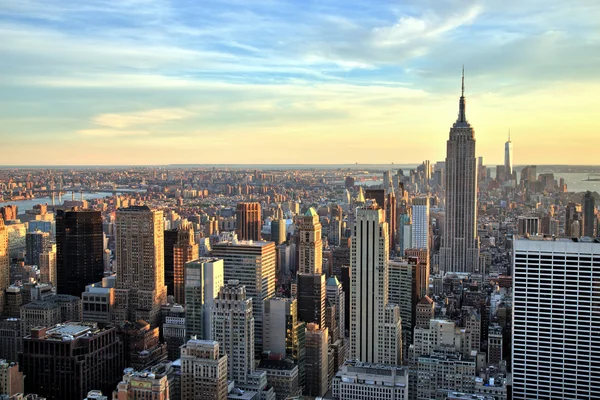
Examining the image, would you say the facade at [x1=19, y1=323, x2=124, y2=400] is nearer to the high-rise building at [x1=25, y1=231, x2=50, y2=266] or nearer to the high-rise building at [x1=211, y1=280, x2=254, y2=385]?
the high-rise building at [x1=211, y1=280, x2=254, y2=385]

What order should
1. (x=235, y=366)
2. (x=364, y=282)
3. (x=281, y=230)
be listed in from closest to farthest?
(x=235, y=366) < (x=364, y=282) < (x=281, y=230)

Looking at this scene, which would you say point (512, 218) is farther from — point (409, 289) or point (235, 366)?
point (235, 366)

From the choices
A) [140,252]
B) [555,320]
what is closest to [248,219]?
[140,252]

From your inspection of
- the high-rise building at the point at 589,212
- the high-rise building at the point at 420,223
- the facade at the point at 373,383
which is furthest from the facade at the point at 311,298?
the high-rise building at the point at 420,223

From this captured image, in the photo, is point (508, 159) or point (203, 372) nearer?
point (203, 372)

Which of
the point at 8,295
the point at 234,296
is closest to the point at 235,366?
the point at 234,296

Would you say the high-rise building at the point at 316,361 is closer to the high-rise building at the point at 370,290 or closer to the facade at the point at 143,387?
the high-rise building at the point at 370,290

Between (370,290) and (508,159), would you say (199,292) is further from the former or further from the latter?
(508,159)
